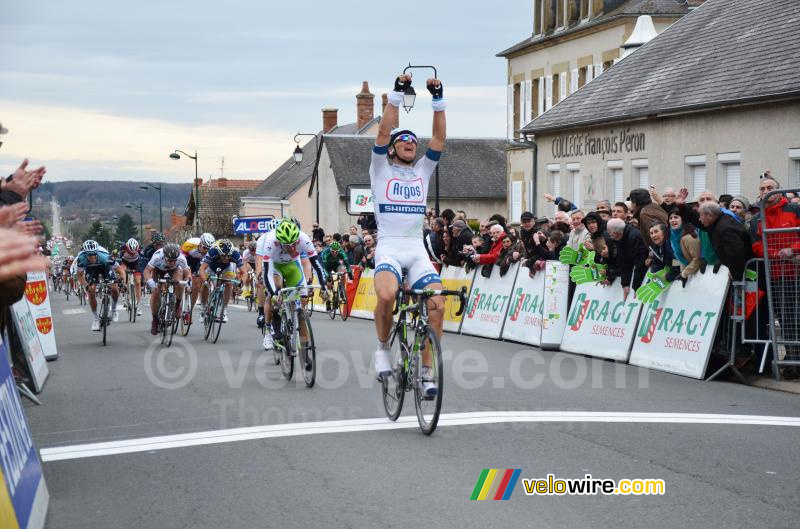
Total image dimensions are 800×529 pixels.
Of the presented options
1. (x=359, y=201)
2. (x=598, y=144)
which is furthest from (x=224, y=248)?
(x=359, y=201)

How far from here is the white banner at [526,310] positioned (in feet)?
58.5

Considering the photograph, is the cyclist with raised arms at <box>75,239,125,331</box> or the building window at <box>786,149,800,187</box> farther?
the building window at <box>786,149,800,187</box>

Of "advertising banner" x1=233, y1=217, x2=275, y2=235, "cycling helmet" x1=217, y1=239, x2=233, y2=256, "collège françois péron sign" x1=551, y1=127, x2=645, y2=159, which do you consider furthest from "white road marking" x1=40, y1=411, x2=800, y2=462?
"advertising banner" x1=233, y1=217, x2=275, y2=235

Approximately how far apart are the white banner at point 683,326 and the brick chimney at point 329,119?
273 feet

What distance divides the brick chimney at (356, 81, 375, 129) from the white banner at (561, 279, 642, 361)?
2851 inches

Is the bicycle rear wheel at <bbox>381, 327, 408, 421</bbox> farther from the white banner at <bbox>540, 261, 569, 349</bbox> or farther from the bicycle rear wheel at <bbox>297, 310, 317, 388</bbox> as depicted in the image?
the white banner at <bbox>540, 261, 569, 349</bbox>

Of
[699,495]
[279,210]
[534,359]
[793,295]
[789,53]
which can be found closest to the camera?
[699,495]

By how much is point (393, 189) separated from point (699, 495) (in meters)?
3.75

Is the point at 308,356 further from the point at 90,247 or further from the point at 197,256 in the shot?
the point at 197,256

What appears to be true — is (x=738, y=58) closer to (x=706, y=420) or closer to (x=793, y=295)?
(x=793, y=295)

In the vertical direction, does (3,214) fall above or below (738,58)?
below

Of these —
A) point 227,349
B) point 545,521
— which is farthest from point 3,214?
point 227,349

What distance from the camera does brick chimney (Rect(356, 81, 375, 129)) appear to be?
290ft

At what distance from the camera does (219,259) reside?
2025cm
